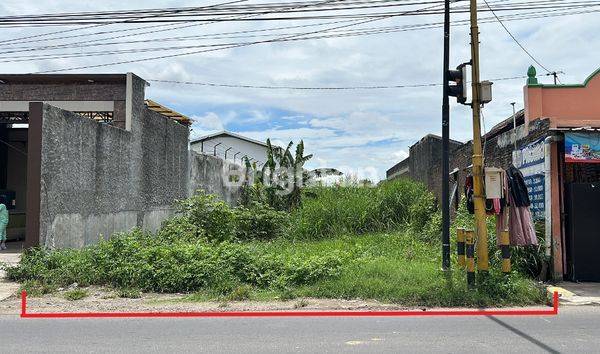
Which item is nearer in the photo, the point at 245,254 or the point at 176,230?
the point at 245,254

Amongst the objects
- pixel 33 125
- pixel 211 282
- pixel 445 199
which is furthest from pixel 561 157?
pixel 33 125

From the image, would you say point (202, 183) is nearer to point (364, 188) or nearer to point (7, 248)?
point (364, 188)

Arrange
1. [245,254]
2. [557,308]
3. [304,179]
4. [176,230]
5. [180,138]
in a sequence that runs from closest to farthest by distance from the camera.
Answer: [557,308] → [245,254] → [176,230] → [180,138] → [304,179]

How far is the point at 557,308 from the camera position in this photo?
8086mm

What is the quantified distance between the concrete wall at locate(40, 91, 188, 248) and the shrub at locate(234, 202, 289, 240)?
10.1 feet

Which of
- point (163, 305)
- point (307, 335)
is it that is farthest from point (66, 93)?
point (307, 335)

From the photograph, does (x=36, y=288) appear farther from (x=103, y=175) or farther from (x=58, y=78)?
(x=58, y=78)

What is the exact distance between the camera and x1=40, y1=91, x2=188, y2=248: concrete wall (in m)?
11.4

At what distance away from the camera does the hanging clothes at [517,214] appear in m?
9.32

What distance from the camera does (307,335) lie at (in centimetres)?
654

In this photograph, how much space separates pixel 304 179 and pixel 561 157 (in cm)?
1370

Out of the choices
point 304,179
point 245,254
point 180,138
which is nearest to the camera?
point 245,254

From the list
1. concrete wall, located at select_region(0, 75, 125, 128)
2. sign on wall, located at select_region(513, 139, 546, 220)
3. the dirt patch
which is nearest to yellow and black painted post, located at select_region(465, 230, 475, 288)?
the dirt patch

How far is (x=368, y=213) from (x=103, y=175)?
8747 mm
